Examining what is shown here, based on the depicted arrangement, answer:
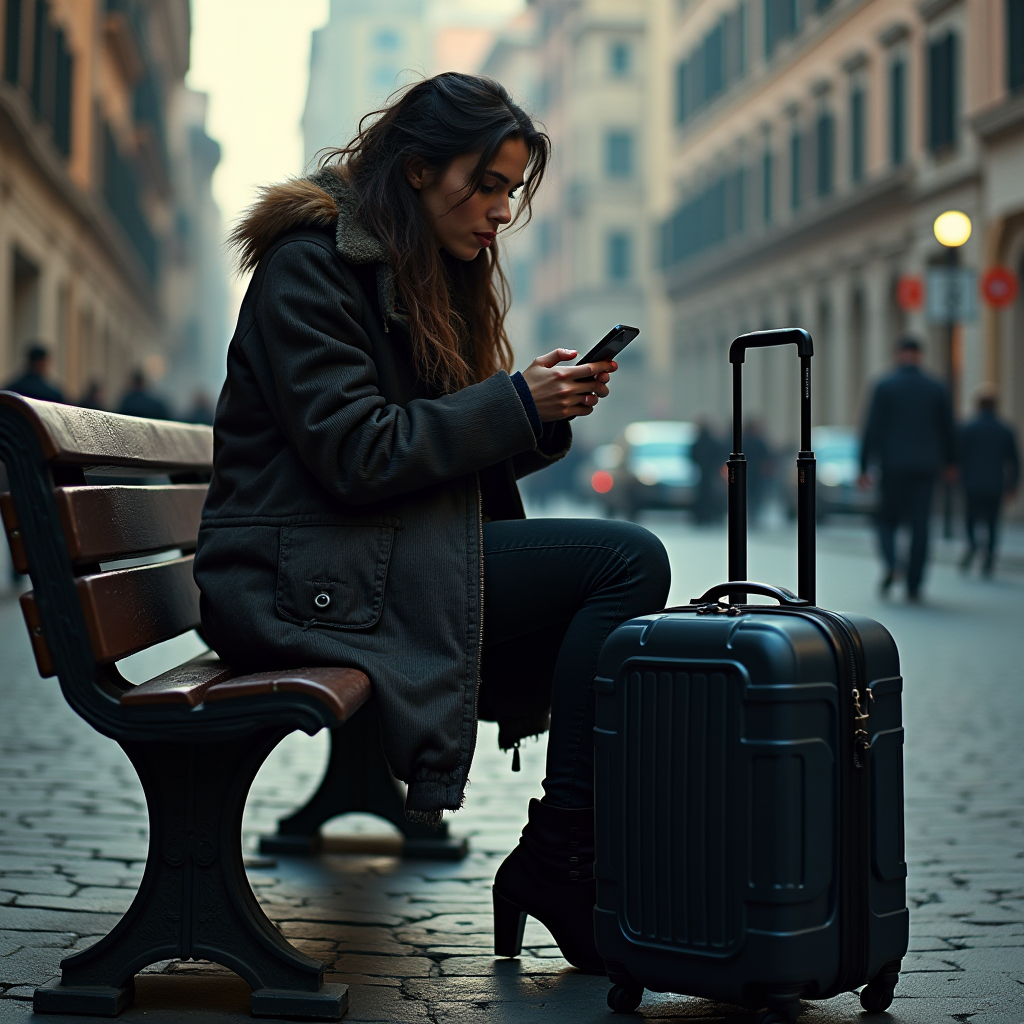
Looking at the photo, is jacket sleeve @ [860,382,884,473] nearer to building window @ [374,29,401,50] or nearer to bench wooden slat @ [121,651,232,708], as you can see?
bench wooden slat @ [121,651,232,708]

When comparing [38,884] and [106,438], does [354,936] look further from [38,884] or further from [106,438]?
[106,438]

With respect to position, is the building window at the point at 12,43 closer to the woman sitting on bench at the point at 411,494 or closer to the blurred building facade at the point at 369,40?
the woman sitting on bench at the point at 411,494

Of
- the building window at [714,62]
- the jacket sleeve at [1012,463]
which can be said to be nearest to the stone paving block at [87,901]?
the jacket sleeve at [1012,463]

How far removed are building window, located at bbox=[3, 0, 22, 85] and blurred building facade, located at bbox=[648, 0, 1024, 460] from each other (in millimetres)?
10606

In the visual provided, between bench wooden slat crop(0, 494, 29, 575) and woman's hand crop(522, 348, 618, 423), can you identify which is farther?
woman's hand crop(522, 348, 618, 423)

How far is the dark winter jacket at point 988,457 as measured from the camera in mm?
16812

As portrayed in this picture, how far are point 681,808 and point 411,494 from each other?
756 mm

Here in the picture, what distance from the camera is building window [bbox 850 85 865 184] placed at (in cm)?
3325

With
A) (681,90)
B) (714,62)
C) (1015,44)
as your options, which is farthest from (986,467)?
(681,90)

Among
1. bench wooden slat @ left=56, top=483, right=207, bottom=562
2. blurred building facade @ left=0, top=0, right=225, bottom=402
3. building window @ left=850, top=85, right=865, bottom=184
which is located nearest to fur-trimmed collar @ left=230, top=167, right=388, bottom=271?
bench wooden slat @ left=56, top=483, right=207, bottom=562

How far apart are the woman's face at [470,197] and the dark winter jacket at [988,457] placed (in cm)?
1406

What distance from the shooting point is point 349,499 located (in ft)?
9.87

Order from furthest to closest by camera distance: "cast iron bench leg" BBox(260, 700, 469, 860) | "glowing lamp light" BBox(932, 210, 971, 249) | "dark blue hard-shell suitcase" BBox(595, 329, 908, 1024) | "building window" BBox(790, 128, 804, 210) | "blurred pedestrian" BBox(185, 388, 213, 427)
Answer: "building window" BBox(790, 128, 804, 210), "blurred pedestrian" BBox(185, 388, 213, 427), "glowing lamp light" BBox(932, 210, 971, 249), "cast iron bench leg" BBox(260, 700, 469, 860), "dark blue hard-shell suitcase" BBox(595, 329, 908, 1024)

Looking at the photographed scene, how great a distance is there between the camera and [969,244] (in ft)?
88.0
